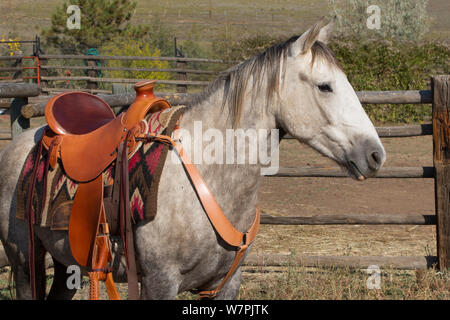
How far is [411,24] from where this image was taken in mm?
27031

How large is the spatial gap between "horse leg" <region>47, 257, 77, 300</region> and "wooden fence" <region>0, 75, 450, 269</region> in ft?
4.44

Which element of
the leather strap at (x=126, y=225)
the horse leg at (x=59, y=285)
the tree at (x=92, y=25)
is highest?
the tree at (x=92, y=25)

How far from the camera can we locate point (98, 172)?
2477mm

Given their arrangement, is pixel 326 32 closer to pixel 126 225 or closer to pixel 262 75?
pixel 262 75

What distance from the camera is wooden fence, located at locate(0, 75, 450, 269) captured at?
411cm

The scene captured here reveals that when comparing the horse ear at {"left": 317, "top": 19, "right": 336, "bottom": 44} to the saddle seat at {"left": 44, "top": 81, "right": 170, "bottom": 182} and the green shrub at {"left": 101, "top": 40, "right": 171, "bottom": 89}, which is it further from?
the green shrub at {"left": 101, "top": 40, "right": 171, "bottom": 89}

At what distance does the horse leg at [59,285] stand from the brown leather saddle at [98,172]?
1.89 ft

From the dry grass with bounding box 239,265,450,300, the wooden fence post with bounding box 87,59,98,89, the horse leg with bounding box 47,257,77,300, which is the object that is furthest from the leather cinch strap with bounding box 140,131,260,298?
the wooden fence post with bounding box 87,59,98,89

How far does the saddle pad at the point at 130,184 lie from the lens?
7.77 ft

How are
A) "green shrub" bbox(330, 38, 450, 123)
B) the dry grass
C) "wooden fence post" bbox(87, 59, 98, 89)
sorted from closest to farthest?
1. the dry grass
2. "green shrub" bbox(330, 38, 450, 123)
3. "wooden fence post" bbox(87, 59, 98, 89)

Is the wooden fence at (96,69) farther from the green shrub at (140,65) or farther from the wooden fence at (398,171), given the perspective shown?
the wooden fence at (398,171)

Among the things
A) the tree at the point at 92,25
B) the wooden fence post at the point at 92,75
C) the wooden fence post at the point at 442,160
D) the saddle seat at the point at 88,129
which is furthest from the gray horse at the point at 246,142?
the tree at the point at 92,25

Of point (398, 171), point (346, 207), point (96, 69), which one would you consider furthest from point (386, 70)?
point (398, 171)
